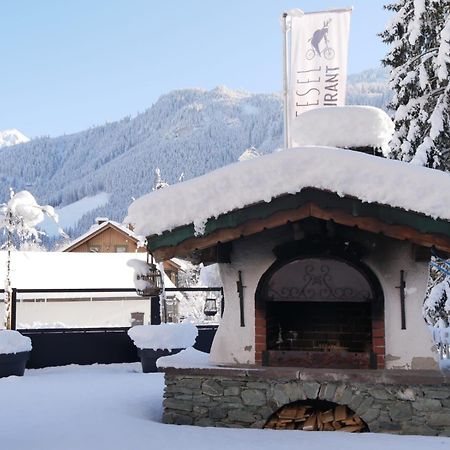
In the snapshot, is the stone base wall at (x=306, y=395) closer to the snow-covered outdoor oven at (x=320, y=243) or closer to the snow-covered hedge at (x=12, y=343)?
the snow-covered outdoor oven at (x=320, y=243)

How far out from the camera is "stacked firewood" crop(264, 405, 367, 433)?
6.55m

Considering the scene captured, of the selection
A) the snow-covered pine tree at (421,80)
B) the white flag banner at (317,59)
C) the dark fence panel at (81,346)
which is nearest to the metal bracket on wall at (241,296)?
the white flag banner at (317,59)

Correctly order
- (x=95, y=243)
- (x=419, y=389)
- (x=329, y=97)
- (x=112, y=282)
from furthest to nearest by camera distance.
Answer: (x=95, y=243), (x=112, y=282), (x=329, y=97), (x=419, y=389)

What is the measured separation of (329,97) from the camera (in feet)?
34.8

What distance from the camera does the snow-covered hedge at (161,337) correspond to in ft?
39.4

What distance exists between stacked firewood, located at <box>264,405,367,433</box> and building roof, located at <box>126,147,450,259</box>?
2.01 meters

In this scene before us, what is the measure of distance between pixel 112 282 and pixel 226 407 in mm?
22293

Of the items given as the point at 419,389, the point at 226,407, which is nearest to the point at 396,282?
the point at 419,389

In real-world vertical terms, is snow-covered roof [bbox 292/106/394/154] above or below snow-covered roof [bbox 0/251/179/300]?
above

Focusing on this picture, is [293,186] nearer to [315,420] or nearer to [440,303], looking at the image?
[315,420]

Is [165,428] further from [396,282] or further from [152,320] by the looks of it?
[152,320]

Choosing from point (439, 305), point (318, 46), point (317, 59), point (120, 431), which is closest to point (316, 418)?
point (120, 431)

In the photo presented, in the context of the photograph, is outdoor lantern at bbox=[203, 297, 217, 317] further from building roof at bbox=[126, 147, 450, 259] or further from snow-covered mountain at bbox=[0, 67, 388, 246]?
snow-covered mountain at bbox=[0, 67, 388, 246]

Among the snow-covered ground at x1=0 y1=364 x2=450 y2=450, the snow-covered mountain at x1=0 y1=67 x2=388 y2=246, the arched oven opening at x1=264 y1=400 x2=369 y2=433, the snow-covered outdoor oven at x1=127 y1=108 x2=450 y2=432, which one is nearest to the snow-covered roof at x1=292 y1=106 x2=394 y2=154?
the snow-covered outdoor oven at x1=127 y1=108 x2=450 y2=432
